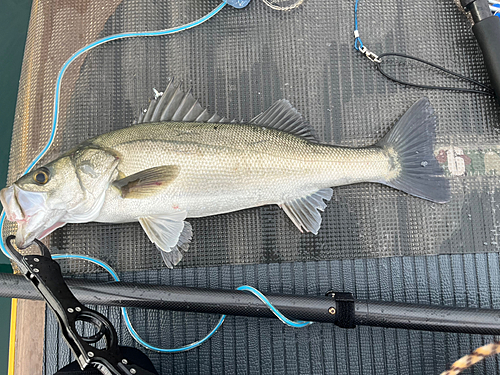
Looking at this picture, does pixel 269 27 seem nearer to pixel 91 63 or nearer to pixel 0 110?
pixel 91 63

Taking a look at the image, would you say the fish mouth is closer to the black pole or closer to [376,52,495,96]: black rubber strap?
the black pole

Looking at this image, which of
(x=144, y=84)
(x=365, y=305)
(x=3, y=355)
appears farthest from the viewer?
(x=3, y=355)

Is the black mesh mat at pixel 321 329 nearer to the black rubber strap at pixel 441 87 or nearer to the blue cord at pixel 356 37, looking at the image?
the black rubber strap at pixel 441 87

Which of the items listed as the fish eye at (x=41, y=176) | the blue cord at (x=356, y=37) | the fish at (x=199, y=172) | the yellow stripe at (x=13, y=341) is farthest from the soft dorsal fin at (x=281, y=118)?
the yellow stripe at (x=13, y=341)

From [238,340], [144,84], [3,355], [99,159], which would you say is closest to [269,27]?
[144,84]

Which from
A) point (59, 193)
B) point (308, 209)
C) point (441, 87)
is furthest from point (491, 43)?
point (59, 193)

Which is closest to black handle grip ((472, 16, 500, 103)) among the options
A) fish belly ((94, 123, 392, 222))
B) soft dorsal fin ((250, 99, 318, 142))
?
fish belly ((94, 123, 392, 222))
